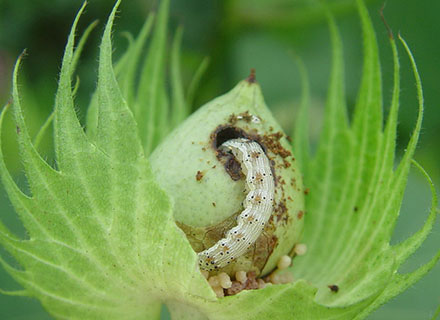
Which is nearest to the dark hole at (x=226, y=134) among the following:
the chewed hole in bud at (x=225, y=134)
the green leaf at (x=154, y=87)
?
the chewed hole in bud at (x=225, y=134)

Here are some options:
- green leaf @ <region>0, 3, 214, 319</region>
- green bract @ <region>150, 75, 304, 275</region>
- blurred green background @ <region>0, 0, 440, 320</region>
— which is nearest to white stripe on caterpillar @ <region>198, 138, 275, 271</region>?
green bract @ <region>150, 75, 304, 275</region>

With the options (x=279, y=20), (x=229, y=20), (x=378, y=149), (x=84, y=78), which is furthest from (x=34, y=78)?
(x=378, y=149)

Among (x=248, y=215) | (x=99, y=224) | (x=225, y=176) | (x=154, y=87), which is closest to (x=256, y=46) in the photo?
(x=154, y=87)

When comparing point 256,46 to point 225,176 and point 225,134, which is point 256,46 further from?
point 225,176

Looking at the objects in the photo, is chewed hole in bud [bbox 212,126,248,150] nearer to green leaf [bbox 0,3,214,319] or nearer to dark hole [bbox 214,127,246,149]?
dark hole [bbox 214,127,246,149]

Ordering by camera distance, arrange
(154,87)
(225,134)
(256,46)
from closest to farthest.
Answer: (225,134)
(154,87)
(256,46)

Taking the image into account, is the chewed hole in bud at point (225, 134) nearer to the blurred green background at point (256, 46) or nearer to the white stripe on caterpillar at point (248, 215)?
the white stripe on caterpillar at point (248, 215)
